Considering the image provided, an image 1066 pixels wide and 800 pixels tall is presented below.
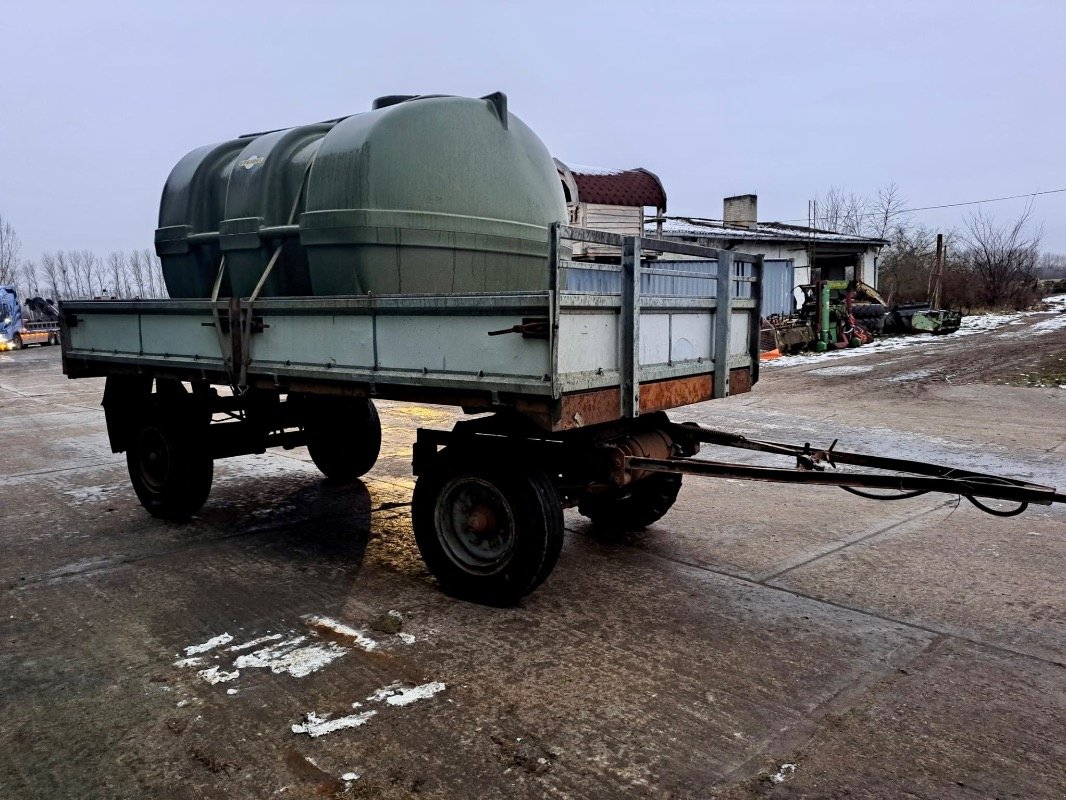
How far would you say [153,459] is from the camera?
617 centimetres

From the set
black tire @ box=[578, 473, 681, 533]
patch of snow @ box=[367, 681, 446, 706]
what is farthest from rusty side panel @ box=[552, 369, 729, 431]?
patch of snow @ box=[367, 681, 446, 706]

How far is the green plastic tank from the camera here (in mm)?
4586

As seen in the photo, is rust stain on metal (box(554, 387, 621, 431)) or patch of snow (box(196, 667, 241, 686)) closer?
patch of snow (box(196, 667, 241, 686))

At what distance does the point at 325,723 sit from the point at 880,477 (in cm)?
249

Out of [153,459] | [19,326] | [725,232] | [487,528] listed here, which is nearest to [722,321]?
[487,528]

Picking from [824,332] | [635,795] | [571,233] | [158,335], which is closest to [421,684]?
[635,795]

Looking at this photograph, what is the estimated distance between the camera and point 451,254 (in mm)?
4812

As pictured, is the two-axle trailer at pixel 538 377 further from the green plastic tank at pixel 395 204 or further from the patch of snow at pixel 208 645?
the patch of snow at pixel 208 645

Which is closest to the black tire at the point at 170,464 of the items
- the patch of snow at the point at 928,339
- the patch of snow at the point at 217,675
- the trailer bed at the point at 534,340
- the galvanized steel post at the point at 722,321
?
Result: the trailer bed at the point at 534,340

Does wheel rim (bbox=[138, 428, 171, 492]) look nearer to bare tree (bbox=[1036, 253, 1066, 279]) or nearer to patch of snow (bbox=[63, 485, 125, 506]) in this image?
patch of snow (bbox=[63, 485, 125, 506])

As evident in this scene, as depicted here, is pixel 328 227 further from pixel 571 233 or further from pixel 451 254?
pixel 571 233

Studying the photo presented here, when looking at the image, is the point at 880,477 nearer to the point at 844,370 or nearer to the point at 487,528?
the point at 487,528

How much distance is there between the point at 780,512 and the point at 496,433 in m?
2.91

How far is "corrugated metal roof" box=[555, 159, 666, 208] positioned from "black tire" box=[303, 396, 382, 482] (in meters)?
12.8
